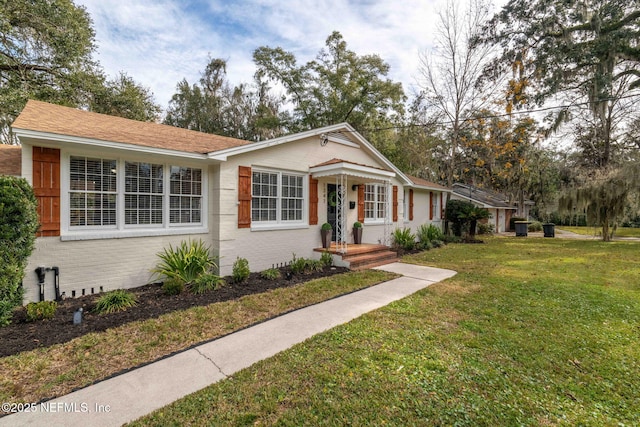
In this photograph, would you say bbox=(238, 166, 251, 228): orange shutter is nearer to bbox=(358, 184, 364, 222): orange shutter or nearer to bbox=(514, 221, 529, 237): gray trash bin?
bbox=(358, 184, 364, 222): orange shutter

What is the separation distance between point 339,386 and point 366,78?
71.7 ft

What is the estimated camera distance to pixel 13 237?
409cm

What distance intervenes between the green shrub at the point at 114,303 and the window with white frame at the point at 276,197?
3319mm

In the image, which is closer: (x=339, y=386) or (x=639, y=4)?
(x=339, y=386)

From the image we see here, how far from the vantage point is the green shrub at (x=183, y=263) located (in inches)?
230

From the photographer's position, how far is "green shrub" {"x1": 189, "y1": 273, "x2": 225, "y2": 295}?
5648 millimetres

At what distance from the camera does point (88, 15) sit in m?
12.6

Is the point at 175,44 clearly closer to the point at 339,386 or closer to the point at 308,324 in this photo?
the point at 308,324

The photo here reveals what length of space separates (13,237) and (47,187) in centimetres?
118

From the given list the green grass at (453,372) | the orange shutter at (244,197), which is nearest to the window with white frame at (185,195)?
the orange shutter at (244,197)

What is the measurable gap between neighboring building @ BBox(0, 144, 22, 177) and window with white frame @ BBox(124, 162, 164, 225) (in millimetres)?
1733

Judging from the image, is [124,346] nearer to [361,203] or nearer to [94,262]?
[94,262]

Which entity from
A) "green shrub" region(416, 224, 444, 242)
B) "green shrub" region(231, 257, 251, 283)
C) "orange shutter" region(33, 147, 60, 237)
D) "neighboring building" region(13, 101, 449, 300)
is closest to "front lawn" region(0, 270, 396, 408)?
"green shrub" region(231, 257, 251, 283)

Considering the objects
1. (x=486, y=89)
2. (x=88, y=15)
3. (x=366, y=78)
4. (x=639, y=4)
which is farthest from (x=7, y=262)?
(x=639, y=4)
